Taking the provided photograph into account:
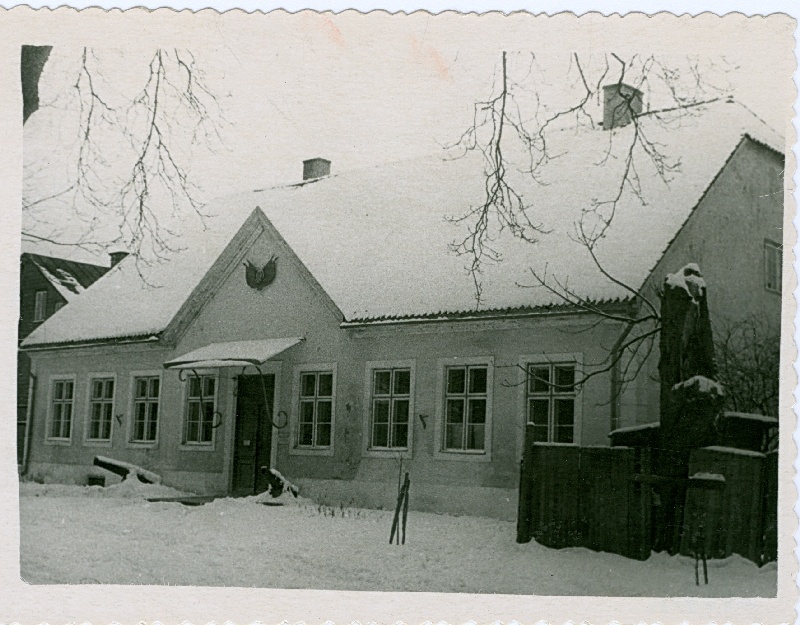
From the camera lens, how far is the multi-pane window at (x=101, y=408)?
709 centimetres

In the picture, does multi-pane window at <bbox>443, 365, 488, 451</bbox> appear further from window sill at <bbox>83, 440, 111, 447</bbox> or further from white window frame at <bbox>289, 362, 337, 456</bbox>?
window sill at <bbox>83, 440, 111, 447</bbox>

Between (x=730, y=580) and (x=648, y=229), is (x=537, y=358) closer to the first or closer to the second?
(x=648, y=229)

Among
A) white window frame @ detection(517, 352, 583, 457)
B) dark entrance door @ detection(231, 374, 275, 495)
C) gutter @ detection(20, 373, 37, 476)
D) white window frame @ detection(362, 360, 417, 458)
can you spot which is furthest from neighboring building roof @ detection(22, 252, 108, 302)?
Answer: white window frame @ detection(517, 352, 583, 457)

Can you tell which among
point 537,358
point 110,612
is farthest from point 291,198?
point 110,612

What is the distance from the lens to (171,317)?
7293 millimetres

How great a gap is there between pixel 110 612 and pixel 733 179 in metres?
5.09

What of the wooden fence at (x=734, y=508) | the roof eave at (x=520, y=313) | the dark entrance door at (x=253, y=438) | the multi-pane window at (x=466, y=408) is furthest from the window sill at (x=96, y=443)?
the wooden fence at (x=734, y=508)

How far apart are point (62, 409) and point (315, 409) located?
1.94 m

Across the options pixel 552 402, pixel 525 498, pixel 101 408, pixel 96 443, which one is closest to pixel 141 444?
pixel 96 443

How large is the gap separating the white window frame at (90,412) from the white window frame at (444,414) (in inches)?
98.2

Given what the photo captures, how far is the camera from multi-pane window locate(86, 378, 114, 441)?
7.09 metres

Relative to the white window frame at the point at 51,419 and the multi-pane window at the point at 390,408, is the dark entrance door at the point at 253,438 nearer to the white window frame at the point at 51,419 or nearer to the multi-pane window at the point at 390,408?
the multi-pane window at the point at 390,408

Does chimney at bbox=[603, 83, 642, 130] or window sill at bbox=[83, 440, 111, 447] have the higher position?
chimney at bbox=[603, 83, 642, 130]

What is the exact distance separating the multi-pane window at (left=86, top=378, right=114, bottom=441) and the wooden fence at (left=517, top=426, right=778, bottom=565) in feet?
10.7
